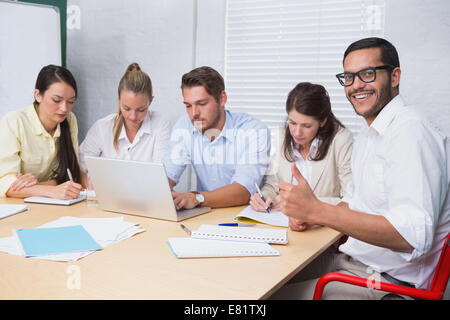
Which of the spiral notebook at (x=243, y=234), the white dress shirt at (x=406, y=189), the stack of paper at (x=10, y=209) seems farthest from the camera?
the stack of paper at (x=10, y=209)

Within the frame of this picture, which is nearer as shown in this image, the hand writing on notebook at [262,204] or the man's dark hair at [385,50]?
the man's dark hair at [385,50]

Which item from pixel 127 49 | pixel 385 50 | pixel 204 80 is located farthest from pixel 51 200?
pixel 127 49

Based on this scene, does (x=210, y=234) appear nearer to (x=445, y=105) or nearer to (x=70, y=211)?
(x=70, y=211)

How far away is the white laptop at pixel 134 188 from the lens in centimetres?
154

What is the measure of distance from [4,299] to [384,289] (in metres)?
1.10

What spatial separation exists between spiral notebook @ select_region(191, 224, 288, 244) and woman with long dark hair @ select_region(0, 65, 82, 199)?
1.14m

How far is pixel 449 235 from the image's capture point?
50.5 inches

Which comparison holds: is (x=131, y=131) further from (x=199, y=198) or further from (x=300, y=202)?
(x=300, y=202)

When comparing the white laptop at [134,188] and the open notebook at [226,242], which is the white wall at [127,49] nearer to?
the white laptop at [134,188]

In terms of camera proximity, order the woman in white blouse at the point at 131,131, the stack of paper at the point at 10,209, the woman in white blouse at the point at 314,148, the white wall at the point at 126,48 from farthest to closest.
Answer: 1. the white wall at the point at 126,48
2. the woman in white blouse at the point at 131,131
3. the woman in white blouse at the point at 314,148
4. the stack of paper at the point at 10,209

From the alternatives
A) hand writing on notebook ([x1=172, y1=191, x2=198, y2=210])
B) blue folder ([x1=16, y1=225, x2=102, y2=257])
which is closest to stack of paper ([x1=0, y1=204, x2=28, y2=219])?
blue folder ([x1=16, y1=225, x2=102, y2=257])

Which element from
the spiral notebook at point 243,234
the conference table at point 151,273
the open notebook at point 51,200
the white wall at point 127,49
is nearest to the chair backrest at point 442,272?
the conference table at point 151,273

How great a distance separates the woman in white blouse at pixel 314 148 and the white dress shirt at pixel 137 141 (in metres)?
0.88

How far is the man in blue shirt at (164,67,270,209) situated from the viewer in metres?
2.26
